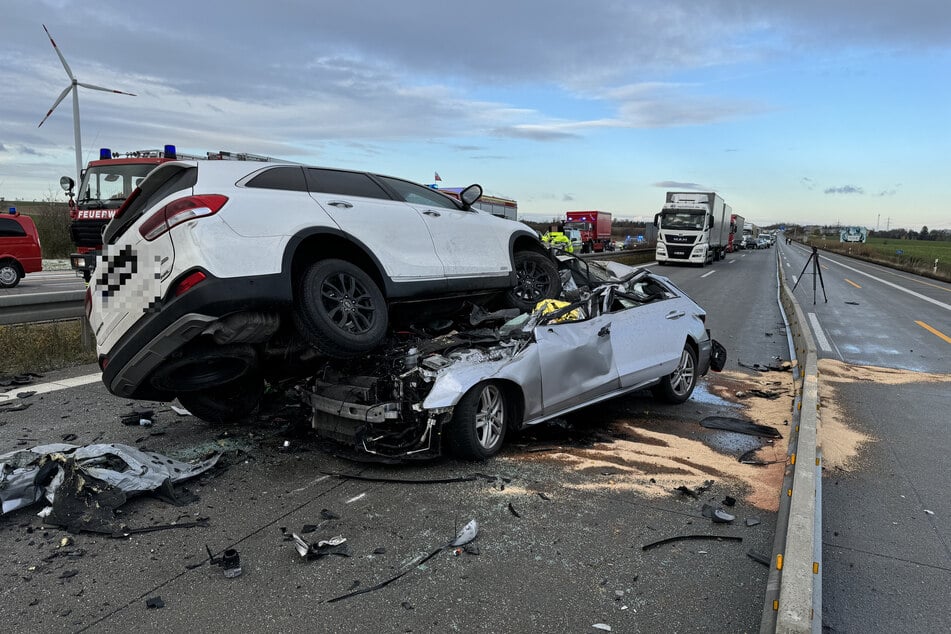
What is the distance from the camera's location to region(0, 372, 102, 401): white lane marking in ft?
21.1

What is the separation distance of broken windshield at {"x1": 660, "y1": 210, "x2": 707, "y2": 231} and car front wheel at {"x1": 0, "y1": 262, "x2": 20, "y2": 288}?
27.9m

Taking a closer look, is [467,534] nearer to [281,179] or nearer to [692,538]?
[692,538]

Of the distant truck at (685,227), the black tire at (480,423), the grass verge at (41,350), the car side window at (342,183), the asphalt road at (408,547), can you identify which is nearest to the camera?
the asphalt road at (408,547)

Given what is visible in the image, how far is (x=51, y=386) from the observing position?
22.0 feet

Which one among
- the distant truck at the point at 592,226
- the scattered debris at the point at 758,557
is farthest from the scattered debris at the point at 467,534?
the distant truck at the point at 592,226

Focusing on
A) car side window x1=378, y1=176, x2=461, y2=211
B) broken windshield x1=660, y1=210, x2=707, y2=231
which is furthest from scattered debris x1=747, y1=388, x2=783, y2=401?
broken windshield x1=660, y1=210, x2=707, y2=231

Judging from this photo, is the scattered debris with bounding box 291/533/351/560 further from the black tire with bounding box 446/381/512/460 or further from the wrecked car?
the black tire with bounding box 446/381/512/460

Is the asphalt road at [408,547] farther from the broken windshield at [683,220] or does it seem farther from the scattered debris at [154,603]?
the broken windshield at [683,220]

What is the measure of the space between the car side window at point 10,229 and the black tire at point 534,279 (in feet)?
50.9

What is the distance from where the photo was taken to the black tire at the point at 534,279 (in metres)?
6.40

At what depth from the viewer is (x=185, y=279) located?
3.88 m

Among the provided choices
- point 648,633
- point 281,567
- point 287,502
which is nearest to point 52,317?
point 287,502

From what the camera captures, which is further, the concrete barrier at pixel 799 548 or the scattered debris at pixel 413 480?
the scattered debris at pixel 413 480

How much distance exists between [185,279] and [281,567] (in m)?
1.81
